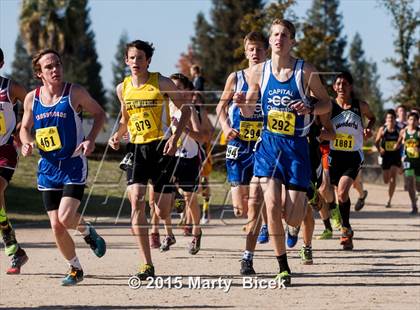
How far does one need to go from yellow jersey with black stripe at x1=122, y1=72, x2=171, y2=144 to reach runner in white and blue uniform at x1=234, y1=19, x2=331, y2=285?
117cm

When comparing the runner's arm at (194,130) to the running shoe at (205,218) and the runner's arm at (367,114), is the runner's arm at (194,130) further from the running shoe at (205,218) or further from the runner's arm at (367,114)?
the running shoe at (205,218)

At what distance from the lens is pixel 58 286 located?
9500mm

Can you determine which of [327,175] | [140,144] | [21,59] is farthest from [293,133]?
[21,59]

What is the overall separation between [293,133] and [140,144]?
1742 mm

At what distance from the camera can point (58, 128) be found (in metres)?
9.55

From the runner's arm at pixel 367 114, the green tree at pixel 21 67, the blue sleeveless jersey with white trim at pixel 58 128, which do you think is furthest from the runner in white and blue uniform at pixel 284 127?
the green tree at pixel 21 67

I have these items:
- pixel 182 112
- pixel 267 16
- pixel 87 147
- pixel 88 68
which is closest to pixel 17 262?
pixel 87 147

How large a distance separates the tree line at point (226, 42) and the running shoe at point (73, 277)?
21.4 feet

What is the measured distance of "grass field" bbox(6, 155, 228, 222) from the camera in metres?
21.1

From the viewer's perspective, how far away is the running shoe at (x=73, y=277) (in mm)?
9516

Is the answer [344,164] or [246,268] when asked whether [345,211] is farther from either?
[246,268]

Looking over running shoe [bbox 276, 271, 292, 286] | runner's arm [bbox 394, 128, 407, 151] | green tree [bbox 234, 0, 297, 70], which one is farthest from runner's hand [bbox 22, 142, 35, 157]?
green tree [bbox 234, 0, 297, 70]

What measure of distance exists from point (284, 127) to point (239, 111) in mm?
1912

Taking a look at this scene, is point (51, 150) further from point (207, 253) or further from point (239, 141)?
point (207, 253)
